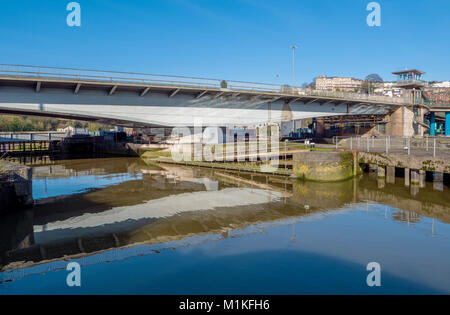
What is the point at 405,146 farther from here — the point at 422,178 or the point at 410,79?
the point at 410,79

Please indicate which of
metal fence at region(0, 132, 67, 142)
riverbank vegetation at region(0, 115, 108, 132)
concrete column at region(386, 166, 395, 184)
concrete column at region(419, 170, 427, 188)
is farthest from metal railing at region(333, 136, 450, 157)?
riverbank vegetation at region(0, 115, 108, 132)

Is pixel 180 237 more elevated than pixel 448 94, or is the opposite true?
pixel 448 94

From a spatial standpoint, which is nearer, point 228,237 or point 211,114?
point 228,237

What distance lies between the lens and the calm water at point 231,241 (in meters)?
8.41

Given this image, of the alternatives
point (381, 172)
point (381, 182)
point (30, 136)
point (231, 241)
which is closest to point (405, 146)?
point (381, 172)

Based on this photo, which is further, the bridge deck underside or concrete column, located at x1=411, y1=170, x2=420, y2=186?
the bridge deck underside

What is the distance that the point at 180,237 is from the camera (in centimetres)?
1184

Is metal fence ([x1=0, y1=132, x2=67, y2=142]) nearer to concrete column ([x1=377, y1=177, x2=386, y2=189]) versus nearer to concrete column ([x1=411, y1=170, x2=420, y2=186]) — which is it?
concrete column ([x1=377, y1=177, x2=386, y2=189])

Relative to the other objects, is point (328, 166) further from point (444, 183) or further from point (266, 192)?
point (444, 183)

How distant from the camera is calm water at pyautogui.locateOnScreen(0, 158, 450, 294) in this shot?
27.6ft

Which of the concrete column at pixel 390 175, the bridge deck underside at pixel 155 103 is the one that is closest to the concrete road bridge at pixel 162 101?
the bridge deck underside at pixel 155 103

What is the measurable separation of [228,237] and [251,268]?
9.06 feet
